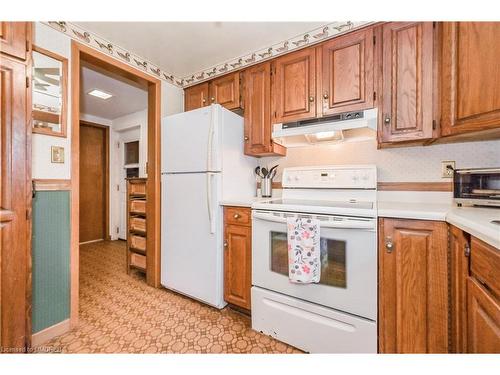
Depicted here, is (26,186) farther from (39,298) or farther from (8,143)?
(39,298)

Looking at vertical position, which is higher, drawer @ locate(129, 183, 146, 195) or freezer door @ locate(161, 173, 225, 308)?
drawer @ locate(129, 183, 146, 195)

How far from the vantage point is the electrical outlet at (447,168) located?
1.52 meters

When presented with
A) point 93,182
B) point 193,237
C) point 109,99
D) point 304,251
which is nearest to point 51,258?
point 193,237

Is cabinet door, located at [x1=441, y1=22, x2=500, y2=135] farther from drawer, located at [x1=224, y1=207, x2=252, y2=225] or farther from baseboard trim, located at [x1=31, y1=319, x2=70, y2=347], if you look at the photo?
baseboard trim, located at [x1=31, y1=319, x2=70, y2=347]

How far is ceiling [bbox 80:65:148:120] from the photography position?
256cm

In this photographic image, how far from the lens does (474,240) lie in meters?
0.88

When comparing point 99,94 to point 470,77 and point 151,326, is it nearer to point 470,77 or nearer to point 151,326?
point 151,326

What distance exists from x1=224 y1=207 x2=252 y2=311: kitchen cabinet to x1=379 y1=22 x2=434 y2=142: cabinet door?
1.19 m

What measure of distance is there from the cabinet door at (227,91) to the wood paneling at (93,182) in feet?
9.84

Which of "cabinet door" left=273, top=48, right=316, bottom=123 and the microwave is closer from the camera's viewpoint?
the microwave

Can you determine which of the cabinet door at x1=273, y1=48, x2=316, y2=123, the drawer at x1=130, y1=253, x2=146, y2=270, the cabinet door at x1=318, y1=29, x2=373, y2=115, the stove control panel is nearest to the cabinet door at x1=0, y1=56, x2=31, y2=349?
the drawer at x1=130, y1=253, x2=146, y2=270

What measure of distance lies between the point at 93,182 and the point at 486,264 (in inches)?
194

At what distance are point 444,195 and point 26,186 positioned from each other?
2654 mm

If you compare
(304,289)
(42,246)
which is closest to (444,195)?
(304,289)
